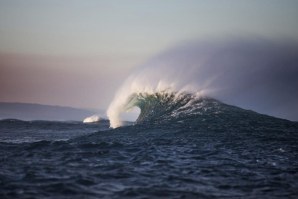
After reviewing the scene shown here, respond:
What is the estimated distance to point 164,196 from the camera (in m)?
6.25

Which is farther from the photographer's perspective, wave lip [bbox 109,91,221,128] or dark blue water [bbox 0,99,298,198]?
wave lip [bbox 109,91,221,128]

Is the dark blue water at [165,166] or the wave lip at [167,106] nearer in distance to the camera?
the dark blue water at [165,166]

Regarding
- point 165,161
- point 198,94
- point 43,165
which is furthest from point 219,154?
point 198,94

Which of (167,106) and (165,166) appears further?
(167,106)

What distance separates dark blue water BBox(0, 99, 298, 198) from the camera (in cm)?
661

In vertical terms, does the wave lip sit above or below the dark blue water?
above

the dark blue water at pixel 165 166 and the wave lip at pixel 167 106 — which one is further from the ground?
the wave lip at pixel 167 106

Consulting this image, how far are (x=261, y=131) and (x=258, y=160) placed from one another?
6457 mm

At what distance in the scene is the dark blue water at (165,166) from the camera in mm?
6605

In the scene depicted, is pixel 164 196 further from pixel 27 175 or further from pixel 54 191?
pixel 27 175

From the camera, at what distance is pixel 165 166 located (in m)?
9.02

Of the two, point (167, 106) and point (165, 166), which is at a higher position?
point (167, 106)

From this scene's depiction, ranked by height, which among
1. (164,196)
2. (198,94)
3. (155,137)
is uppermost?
(198,94)

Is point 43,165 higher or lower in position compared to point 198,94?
lower
